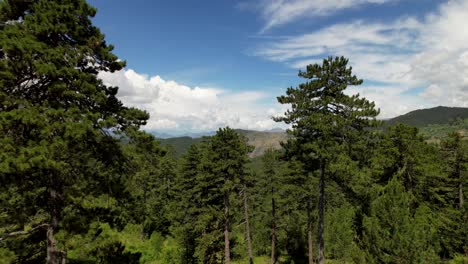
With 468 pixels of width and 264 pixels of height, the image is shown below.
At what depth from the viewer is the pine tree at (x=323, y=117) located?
16000mm

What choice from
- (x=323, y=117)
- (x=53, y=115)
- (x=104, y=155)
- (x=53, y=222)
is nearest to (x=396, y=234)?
(x=323, y=117)

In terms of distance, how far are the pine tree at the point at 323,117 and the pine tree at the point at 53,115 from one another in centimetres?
960

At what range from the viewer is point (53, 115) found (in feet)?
29.4

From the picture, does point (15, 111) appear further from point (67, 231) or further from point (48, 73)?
point (67, 231)

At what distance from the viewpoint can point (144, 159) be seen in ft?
36.1

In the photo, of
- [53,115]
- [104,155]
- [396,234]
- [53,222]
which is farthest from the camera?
[396,234]

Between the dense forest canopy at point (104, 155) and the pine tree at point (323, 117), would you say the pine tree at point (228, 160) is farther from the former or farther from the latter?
the pine tree at point (323, 117)

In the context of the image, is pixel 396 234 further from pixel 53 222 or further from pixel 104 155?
pixel 53 222

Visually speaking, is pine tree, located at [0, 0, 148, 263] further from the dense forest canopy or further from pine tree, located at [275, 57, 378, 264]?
pine tree, located at [275, 57, 378, 264]

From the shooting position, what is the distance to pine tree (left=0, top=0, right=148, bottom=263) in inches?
344

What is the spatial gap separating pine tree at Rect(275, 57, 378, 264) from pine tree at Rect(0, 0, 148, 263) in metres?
9.60

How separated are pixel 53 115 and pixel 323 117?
12858 millimetres

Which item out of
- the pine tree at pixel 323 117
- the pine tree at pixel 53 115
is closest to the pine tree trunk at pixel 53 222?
the pine tree at pixel 53 115

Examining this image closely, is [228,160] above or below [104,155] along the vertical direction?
below
